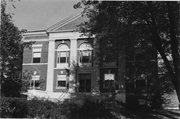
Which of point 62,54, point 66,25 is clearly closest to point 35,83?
point 62,54

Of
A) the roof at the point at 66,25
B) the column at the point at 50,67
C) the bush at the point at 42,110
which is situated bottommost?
the bush at the point at 42,110

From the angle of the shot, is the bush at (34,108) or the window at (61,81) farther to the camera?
the window at (61,81)

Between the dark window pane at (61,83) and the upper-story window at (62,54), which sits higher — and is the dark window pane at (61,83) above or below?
below

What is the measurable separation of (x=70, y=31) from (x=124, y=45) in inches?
701

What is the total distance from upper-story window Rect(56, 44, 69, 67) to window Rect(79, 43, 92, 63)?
191 centimetres

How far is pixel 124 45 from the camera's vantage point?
21391mm

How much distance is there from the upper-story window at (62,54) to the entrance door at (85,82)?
298cm

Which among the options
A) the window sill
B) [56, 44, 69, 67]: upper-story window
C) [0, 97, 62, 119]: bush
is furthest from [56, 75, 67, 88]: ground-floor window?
[0, 97, 62, 119]: bush

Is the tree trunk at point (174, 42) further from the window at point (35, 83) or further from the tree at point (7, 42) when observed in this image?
the window at point (35, 83)

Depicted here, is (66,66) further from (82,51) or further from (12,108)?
(12,108)

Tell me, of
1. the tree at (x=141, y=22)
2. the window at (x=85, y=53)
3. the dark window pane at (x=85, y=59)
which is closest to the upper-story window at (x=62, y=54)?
the window at (x=85, y=53)

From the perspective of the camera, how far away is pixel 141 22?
819 inches

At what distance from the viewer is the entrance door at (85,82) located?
3644 cm

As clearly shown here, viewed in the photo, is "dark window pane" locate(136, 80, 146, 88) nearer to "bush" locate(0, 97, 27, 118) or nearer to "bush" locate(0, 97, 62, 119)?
"bush" locate(0, 97, 62, 119)
